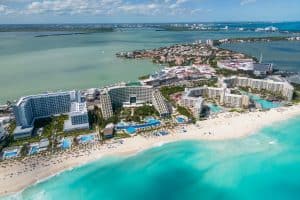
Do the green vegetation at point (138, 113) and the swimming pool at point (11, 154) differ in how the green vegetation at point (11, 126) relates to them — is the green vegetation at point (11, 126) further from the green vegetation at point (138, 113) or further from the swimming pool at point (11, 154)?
the green vegetation at point (138, 113)

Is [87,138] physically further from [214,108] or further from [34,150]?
[214,108]

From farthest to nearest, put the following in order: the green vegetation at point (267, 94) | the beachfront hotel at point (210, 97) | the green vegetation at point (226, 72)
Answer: the green vegetation at point (226, 72)
the green vegetation at point (267, 94)
the beachfront hotel at point (210, 97)

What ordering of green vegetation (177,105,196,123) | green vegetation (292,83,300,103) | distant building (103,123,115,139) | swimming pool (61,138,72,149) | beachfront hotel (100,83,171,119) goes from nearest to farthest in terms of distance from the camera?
swimming pool (61,138,72,149) → distant building (103,123,115,139) → green vegetation (177,105,196,123) → beachfront hotel (100,83,171,119) → green vegetation (292,83,300,103)

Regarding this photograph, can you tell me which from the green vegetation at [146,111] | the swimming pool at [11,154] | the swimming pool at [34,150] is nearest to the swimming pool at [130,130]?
the green vegetation at [146,111]

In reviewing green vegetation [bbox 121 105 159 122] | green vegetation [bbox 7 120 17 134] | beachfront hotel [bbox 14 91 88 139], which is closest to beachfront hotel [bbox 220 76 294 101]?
green vegetation [bbox 121 105 159 122]

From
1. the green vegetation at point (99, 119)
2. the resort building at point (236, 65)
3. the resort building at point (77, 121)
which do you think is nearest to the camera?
the resort building at point (77, 121)

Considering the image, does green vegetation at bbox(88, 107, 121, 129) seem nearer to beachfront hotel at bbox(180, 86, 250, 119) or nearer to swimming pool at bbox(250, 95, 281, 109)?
beachfront hotel at bbox(180, 86, 250, 119)
